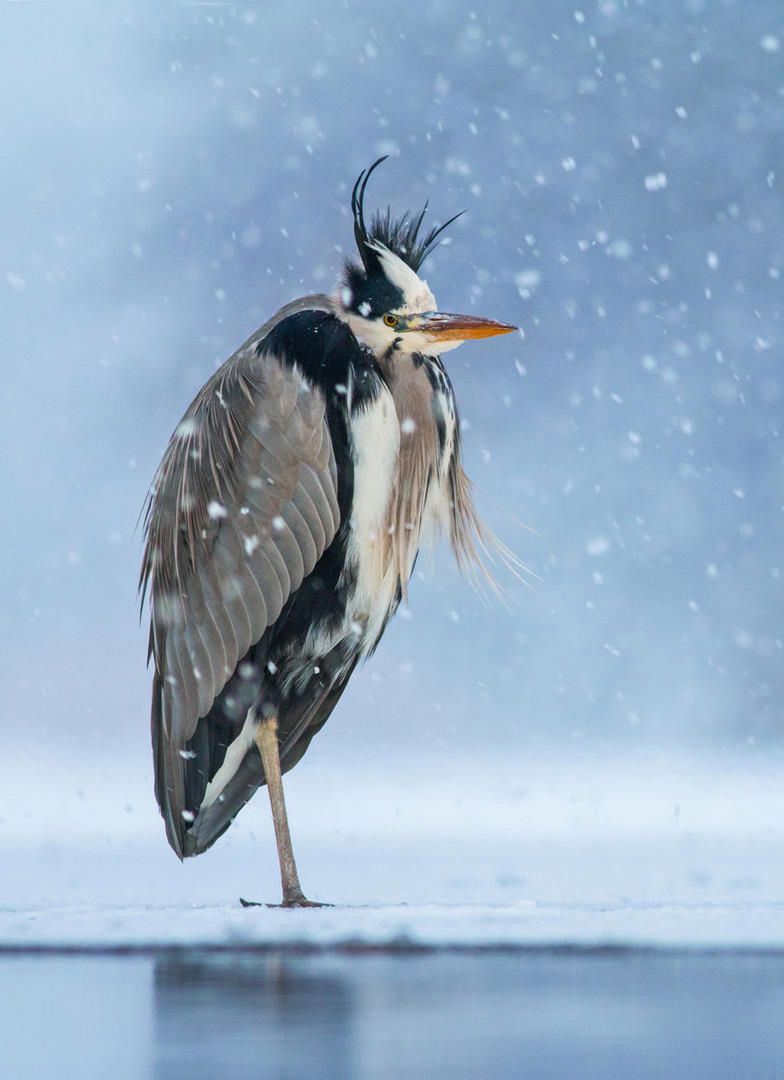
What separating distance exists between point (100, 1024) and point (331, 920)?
72 centimetres

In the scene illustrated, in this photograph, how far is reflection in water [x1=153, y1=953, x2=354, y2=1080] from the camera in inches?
48.6

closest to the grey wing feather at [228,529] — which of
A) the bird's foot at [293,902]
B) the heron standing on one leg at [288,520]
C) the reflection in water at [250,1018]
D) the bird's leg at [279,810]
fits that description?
the heron standing on one leg at [288,520]

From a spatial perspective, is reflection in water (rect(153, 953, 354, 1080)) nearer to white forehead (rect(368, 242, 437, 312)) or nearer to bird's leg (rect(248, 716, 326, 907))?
bird's leg (rect(248, 716, 326, 907))

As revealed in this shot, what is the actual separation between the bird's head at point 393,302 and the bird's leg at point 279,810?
2.44 feet

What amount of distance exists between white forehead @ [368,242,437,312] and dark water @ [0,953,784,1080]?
1307 mm

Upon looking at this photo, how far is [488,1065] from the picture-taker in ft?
4.01

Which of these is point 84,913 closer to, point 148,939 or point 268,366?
point 148,939

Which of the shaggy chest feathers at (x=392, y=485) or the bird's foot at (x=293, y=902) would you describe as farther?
the shaggy chest feathers at (x=392, y=485)

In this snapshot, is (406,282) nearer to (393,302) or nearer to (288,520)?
(393,302)

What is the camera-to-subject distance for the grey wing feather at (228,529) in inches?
101

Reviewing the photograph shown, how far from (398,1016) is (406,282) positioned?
1.61m

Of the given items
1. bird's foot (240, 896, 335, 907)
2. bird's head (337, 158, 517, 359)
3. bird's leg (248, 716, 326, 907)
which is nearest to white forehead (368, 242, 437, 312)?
bird's head (337, 158, 517, 359)

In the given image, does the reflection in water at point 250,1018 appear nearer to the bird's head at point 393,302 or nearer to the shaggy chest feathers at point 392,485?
the shaggy chest feathers at point 392,485

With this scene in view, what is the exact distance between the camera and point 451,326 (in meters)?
2.67
